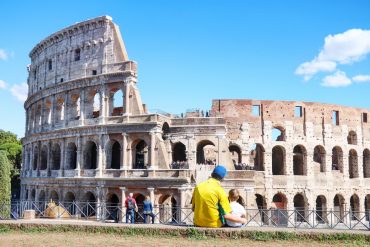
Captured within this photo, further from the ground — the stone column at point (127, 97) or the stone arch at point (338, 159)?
the stone column at point (127, 97)

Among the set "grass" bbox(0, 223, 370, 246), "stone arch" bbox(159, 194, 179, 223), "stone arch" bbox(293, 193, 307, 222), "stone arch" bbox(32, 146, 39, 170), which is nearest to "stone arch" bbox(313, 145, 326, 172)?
"stone arch" bbox(293, 193, 307, 222)

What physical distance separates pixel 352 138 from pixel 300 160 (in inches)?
221

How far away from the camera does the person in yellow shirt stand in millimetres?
7621

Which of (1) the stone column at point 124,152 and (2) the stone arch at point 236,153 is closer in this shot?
(1) the stone column at point 124,152

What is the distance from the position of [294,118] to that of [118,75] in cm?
1428

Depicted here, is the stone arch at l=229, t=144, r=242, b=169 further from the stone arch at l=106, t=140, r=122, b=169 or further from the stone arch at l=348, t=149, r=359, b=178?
the stone arch at l=348, t=149, r=359, b=178

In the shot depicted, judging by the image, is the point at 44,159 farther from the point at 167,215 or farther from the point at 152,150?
the point at 167,215

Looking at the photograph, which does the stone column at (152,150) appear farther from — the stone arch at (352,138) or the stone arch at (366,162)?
the stone arch at (366,162)

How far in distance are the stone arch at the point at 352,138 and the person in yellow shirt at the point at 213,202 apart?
29258 mm

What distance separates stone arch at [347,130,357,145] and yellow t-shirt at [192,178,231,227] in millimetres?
29259

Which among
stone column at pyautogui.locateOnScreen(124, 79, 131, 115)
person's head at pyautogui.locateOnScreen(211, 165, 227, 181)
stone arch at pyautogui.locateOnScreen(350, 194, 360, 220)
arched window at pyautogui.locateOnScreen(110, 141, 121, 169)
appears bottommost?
stone arch at pyautogui.locateOnScreen(350, 194, 360, 220)

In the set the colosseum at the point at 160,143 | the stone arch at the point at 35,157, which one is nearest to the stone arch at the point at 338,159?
the colosseum at the point at 160,143

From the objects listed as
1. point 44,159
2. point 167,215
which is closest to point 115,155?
point 167,215

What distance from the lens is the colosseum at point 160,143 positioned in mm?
26766
